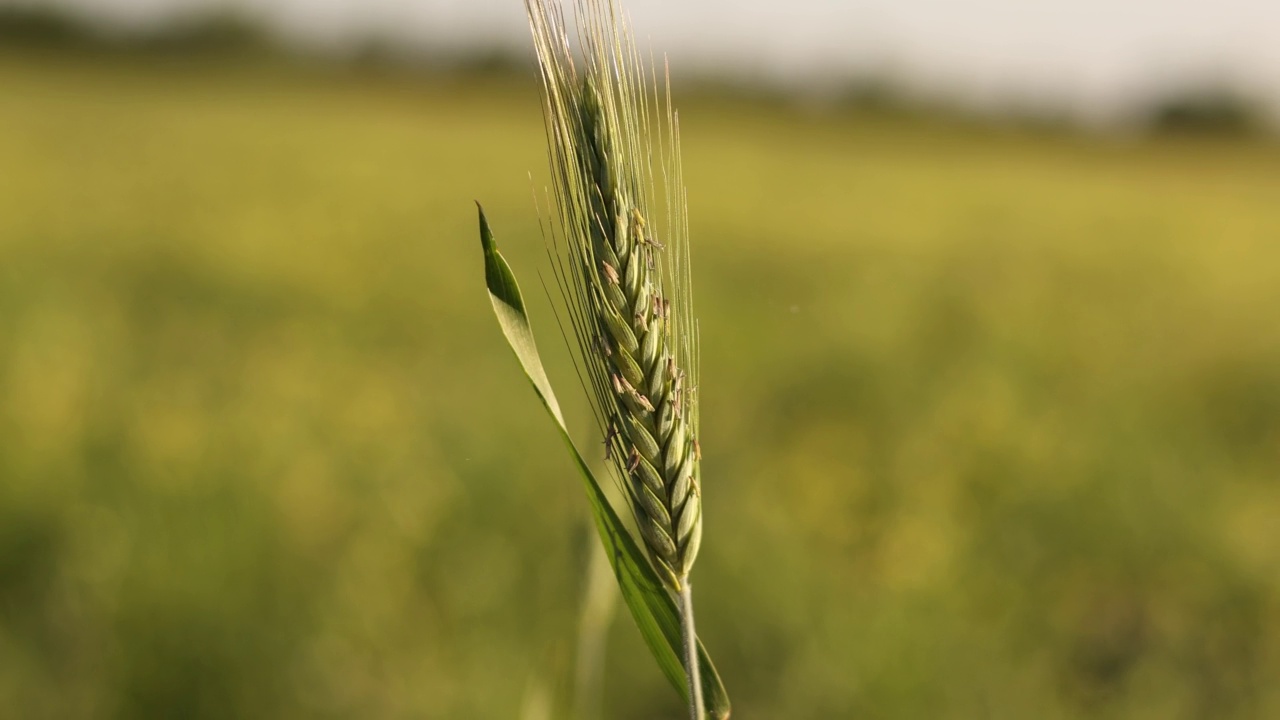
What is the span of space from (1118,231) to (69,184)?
13230 mm

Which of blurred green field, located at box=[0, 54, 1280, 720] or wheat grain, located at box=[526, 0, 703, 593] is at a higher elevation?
wheat grain, located at box=[526, 0, 703, 593]

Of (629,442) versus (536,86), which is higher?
(536,86)

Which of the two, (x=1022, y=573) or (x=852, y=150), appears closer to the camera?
(x=1022, y=573)

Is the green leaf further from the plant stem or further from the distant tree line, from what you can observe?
the distant tree line

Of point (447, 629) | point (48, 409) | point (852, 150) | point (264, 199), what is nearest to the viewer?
point (447, 629)

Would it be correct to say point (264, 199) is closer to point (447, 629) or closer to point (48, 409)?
point (48, 409)

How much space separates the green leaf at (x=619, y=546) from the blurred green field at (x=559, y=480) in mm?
139

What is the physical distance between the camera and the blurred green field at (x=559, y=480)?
2.80 meters

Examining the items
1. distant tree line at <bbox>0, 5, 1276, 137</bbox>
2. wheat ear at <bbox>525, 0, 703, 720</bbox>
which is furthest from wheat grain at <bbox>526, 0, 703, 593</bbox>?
distant tree line at <bbox>0, 5, 1276, 137</bbox>

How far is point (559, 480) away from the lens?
433cm

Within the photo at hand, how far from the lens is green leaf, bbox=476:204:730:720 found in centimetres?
52

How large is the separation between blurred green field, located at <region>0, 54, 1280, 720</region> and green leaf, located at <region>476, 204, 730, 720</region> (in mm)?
139

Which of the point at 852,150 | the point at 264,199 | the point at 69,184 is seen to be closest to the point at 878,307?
the point at 264,199

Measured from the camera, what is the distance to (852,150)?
2839 centimetres
